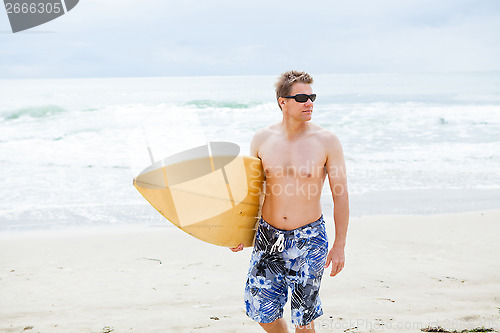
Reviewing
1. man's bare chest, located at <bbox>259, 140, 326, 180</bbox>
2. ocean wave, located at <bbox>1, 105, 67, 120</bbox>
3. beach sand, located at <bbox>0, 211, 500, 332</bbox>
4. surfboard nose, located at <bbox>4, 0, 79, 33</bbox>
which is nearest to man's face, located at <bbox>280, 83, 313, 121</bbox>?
man's bare chest, located at <bbox>259, 140, 326, 180</bbox>

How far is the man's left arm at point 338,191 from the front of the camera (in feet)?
7.77

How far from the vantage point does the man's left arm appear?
2.37 metres

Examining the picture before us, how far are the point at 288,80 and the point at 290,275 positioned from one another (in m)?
0.98

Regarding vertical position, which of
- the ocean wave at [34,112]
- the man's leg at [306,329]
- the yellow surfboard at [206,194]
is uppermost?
the yellow surfboard at [206,194]

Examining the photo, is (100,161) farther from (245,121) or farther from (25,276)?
(245,121)

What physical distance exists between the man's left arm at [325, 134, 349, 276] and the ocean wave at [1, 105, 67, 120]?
20.5 metres

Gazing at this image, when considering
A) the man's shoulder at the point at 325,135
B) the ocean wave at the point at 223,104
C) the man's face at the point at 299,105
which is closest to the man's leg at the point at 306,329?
the man's shoulder at the point at 325,135

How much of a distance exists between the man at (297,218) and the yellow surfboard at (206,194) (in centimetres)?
24

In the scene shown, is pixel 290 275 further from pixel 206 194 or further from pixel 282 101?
pixel 282 101

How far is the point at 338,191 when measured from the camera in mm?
2389

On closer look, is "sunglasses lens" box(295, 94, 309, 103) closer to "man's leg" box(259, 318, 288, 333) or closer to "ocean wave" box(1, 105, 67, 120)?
"man's leg" box(259, 318, 288, 333)

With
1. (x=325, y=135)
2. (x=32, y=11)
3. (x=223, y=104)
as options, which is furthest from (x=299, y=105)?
(x=223, y=104)

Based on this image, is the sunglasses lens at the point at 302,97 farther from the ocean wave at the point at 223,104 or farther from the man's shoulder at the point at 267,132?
the ocean wave at the point at 223,104

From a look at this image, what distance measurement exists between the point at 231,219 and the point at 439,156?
413 inches
